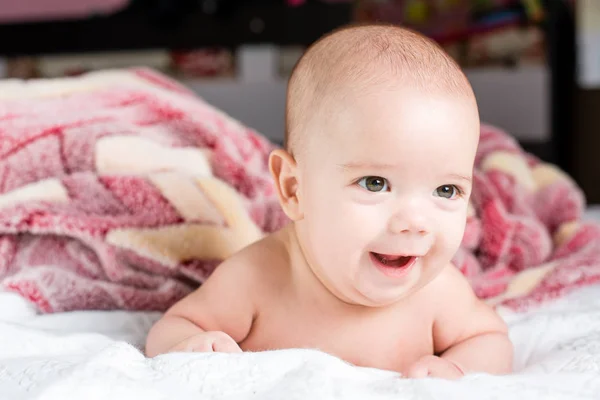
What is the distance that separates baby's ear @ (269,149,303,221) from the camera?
2.78 feet

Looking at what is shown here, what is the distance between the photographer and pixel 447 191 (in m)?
0.78

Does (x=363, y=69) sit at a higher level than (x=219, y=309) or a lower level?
higher

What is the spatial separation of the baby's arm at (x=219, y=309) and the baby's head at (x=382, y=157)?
13 cm

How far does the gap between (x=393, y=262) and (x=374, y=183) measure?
0.09 m

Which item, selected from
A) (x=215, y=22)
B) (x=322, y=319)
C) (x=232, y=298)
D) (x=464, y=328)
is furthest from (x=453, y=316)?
(x=215, y=22)

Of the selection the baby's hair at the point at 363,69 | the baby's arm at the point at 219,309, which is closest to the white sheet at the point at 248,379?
the baby's arm at the point at 219,309

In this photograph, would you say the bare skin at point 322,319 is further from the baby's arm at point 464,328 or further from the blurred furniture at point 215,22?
the blurred furniture at point 215,22

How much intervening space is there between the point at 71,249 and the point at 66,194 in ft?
0.33

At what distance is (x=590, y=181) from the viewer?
107 inches

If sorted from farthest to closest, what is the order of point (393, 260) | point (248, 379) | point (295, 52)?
point (295, 52), point (393, 260), point (248, 379)

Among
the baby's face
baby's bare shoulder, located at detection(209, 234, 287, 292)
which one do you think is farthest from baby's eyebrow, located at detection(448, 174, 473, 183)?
baby's bare shoulder, located at detection(209, 234, 287, 292)

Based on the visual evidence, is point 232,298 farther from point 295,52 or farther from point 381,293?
point 295,52

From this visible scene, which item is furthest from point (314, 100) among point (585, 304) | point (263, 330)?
point (585, 304)

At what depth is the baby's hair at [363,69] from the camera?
0.77 meters
